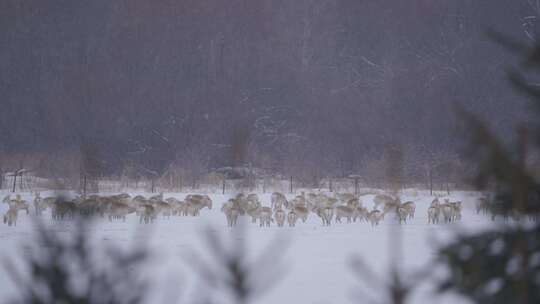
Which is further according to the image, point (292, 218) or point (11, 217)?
point (292, 218)

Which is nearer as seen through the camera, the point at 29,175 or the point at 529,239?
the point at 529,239

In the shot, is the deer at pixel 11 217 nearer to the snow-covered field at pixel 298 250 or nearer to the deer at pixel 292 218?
the snow-covered field at pixel 298 250

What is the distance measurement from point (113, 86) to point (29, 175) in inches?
1057

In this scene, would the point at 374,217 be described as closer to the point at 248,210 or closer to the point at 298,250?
the point at 248,210

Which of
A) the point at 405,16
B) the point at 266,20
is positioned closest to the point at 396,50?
the point at 405,16

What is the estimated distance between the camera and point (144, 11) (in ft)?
270

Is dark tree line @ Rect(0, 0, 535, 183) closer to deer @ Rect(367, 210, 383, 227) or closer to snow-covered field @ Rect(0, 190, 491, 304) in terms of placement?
deer @ Rect(367, 210, 383, 227)

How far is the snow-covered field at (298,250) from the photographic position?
768cm

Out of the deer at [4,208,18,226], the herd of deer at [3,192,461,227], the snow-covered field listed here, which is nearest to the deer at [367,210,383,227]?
the herd of deer at [3,192,461,227]

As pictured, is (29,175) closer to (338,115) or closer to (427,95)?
(338,115)

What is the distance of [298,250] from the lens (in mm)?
12336

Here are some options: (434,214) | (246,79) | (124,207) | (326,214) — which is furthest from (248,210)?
(246,79)

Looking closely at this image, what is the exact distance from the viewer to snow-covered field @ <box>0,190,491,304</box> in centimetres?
768

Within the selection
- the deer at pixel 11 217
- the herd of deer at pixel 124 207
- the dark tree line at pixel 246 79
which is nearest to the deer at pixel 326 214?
the herd of deer at pixel 124 207
